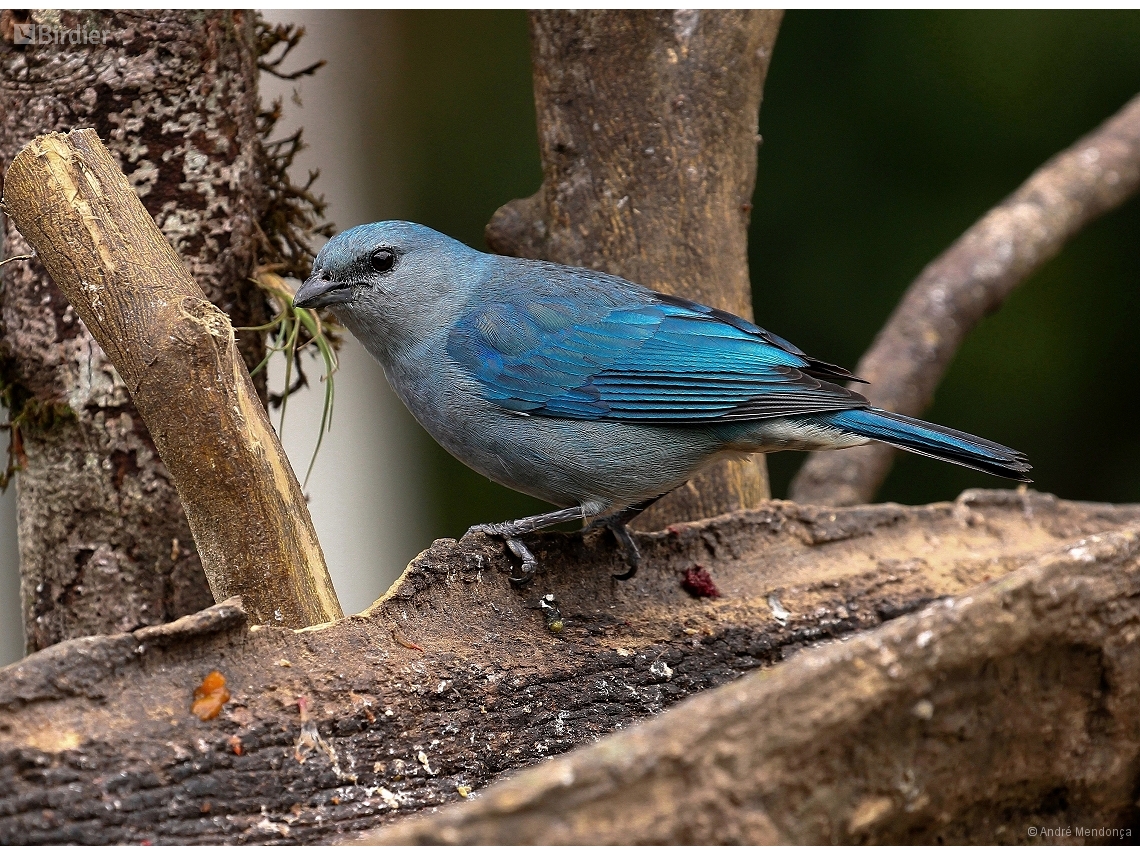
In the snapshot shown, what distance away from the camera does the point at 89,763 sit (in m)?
1.99

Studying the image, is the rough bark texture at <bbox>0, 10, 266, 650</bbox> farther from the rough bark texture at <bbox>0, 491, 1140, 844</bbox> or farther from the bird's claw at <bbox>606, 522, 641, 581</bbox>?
the bird's claw at <bbox>606, 522, 641, 581</bbox>

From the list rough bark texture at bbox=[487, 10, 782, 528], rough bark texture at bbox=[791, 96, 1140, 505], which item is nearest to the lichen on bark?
rough bark texture at bbox=[487, 10, 782, 528]

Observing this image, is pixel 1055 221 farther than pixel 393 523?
No

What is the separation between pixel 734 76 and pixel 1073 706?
2.37 metres

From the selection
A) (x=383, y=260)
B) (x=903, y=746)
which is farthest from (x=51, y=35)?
(x=903, y=746)

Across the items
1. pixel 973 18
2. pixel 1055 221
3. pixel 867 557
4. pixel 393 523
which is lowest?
pixel 393 523

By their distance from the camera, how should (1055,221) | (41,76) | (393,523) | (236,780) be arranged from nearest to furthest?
(236,780) → (41,76) → (1055,221) → (393,523)

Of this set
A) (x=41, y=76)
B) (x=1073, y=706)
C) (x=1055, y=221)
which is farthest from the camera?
(x=1055, y=221)

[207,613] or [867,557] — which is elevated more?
[207,613]

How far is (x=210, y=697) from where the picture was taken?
217 cm

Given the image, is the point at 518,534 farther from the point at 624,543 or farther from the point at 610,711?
the point at 610,711

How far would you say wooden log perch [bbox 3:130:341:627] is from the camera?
96.3 inches

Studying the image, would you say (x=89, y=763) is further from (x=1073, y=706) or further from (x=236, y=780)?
(x=1073, y=706)

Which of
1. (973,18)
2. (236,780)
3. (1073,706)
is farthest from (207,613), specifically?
(973,18)
